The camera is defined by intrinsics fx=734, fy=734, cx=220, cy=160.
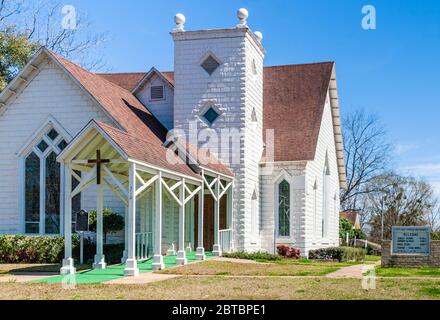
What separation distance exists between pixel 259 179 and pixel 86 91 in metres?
10.1

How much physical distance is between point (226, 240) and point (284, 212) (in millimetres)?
4179

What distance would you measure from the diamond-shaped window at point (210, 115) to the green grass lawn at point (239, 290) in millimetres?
13692

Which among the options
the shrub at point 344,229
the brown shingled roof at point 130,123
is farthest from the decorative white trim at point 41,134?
the shrub at point 344,229

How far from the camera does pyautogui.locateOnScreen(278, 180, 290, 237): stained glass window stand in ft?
108

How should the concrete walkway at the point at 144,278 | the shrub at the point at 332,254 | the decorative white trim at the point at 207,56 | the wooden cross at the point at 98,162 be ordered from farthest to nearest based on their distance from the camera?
the shrub at the point at 332,254
the decorative white trim at the point at 207,56
the wooden cross at the point at 98,162
the concrete walkway at the point at 144,278

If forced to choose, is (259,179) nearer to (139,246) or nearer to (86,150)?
(139,246)

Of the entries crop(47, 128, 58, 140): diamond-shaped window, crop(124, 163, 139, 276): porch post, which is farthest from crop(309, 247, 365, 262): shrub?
crop(124, 163, 139, 276): porch post

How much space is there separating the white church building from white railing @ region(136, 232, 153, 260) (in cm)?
6

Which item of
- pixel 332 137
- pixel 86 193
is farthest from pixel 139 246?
pixel 332 137

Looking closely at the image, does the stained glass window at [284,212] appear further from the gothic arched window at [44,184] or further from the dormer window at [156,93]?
the gothic arched window at [44,184]

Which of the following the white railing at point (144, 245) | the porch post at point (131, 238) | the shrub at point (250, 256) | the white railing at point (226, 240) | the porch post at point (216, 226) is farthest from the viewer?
the white railing at point (226, 240)

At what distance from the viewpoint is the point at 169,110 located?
32500 millimetres

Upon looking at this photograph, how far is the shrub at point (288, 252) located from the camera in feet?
105

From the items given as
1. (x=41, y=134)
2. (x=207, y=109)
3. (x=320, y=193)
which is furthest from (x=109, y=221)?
(x=320, y=193)
